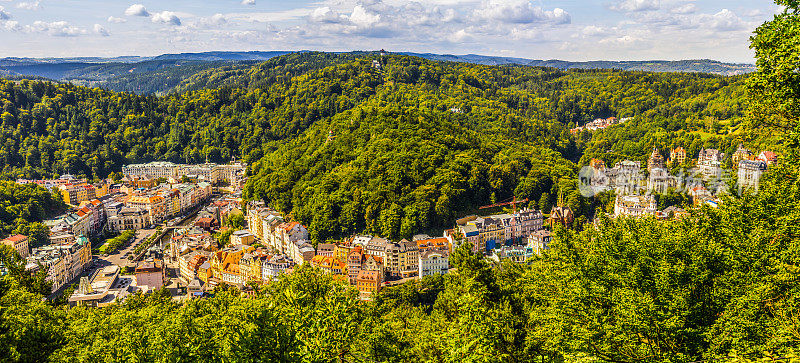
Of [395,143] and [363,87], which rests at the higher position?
[363,87]

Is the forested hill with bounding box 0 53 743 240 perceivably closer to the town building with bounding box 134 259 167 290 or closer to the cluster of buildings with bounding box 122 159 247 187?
the cluster of buildings with bounding box 122 159 247 187

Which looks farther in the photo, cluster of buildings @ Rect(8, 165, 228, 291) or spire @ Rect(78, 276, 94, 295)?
cluster of buildings @ Rect(8, 165, 228, 291)

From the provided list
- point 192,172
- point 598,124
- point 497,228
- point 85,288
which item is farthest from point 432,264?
point 598,124

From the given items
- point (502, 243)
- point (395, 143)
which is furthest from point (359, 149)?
point (502, 243)

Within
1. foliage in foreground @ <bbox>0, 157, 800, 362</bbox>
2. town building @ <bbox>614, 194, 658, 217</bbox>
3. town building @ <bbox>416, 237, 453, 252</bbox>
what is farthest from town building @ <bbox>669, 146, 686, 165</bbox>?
foliage in foreground @ <bbox>0, 157, 800, 362</bbox>

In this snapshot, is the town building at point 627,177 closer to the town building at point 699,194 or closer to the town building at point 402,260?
the town building at point 699,194

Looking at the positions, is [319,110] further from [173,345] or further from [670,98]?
[173,345]

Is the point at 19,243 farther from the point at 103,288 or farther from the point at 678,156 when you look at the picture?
the point at 678,156

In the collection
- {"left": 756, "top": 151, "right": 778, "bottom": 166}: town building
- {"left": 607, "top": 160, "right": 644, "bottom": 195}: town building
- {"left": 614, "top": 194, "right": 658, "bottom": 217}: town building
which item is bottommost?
{"left": 614, "top": 194, "right": 658, "bottom": 217}: town building
